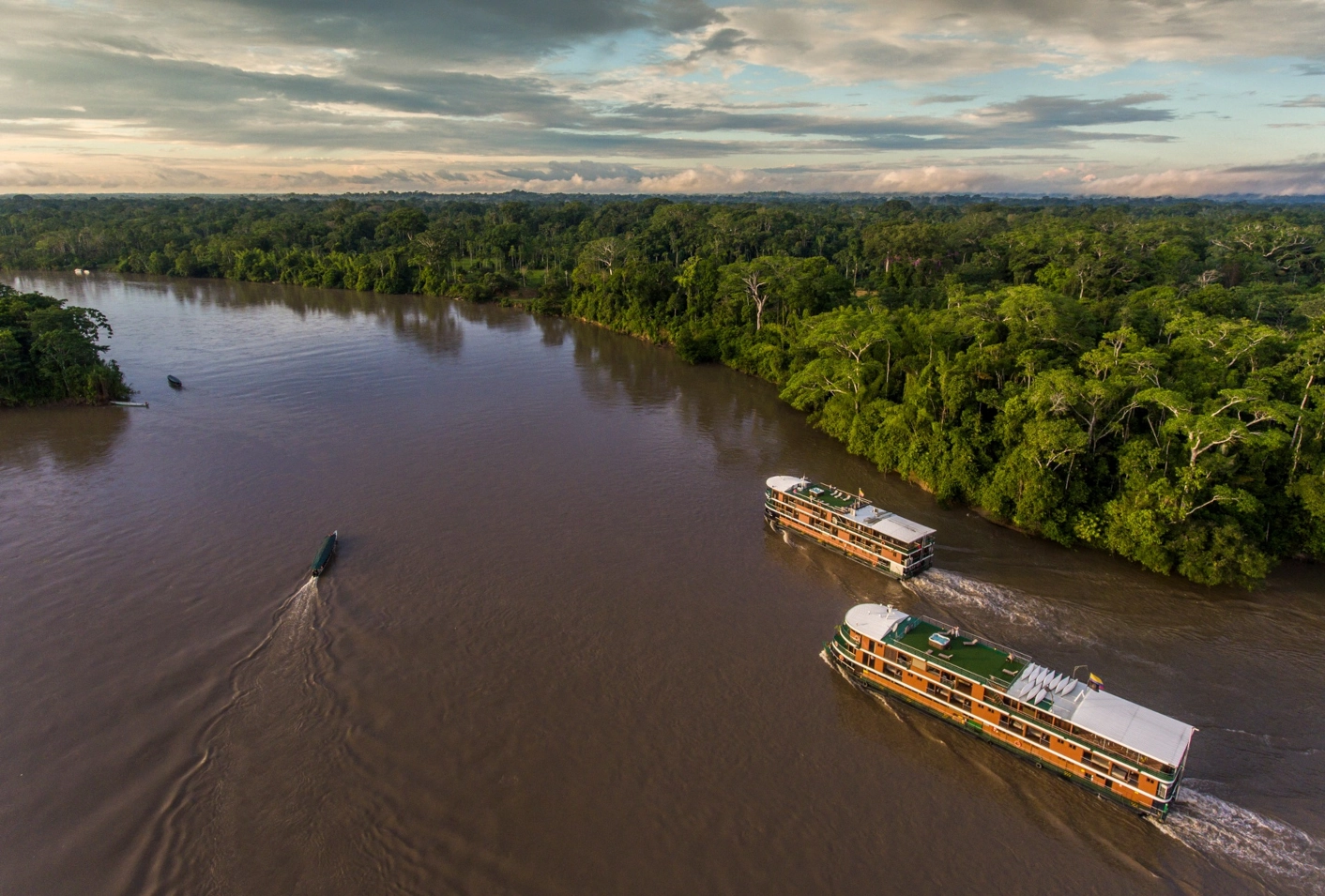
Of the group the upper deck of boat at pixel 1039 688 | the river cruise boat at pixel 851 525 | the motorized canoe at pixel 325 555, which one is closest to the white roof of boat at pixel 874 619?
the upper deck of boat at pixel 1039 688

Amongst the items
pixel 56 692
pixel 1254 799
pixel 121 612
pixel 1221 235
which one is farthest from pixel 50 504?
pixel 1221 235

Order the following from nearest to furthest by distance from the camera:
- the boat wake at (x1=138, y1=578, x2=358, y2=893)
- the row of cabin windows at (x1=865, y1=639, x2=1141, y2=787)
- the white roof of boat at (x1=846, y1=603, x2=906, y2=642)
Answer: the boat wake at (x1=138, y1=578, x2=358, y2=893), the row of cabin windows at (x1=865, y1=639, x2=1141, y2=787), the white roof of boat at (x1=846, y1=603, x2=906, y2=642)

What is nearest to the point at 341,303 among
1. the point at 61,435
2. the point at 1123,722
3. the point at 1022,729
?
the point at 61,435

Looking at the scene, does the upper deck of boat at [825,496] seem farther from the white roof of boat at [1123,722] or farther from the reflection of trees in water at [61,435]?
the reflection of trees in water at [61,435]

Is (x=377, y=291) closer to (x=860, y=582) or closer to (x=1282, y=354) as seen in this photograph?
(x=860, y=582)

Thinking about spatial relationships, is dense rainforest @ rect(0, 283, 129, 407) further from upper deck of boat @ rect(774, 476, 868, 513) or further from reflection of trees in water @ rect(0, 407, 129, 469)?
upper deck of boat @ rect(774, 476, 868, 513)

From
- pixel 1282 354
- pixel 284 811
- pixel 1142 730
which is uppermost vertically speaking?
pixel 1282 354

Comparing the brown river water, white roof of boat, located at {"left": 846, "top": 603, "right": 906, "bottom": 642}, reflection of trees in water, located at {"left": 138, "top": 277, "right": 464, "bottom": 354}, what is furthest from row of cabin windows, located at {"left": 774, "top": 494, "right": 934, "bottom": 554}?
reflection of trees in water, located at {"left": 138, "top": 277, "right": 464, "bottom": 354}
